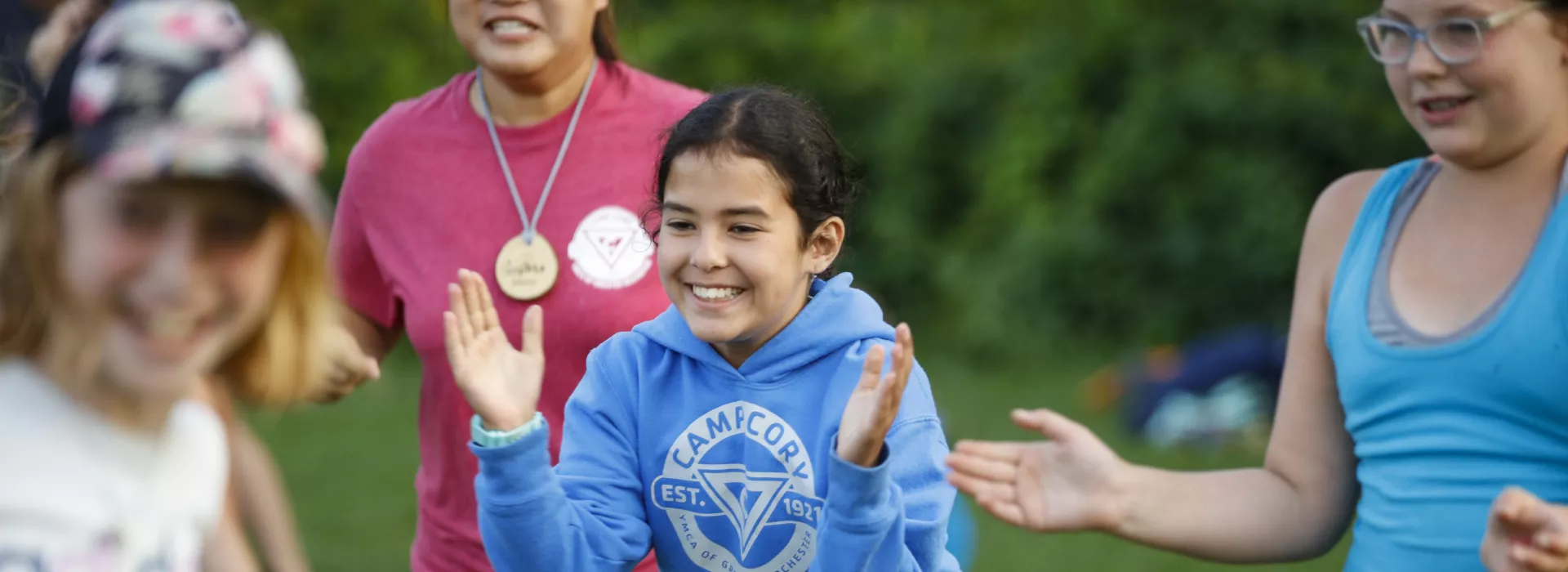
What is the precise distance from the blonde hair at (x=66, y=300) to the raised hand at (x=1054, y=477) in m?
0.95

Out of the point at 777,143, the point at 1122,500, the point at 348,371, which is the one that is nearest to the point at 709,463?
the point at 777,143

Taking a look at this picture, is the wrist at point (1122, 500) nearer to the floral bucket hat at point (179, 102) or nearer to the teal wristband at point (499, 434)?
the teal wristband at point (499, 434)

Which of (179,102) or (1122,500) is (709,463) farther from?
(179,102)

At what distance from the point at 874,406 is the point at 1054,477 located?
389 mm

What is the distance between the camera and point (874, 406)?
2527mm

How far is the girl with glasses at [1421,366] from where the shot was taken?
2580 millimetres

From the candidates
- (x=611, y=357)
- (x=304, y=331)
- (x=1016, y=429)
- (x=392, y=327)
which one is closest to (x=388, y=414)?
(x=1016, y=429)

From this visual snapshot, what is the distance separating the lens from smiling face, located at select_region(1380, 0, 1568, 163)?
2.60m

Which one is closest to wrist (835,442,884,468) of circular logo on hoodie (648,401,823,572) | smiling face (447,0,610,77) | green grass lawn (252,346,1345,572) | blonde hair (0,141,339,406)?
circular logo on hoodie (648,401,823,572)

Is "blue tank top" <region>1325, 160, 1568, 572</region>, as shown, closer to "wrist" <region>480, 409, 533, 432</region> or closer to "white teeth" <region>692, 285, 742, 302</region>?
"white teeth" <region>692, 285, 742, 302</region>

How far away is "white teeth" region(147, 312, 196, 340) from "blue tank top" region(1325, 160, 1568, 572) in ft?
5.37

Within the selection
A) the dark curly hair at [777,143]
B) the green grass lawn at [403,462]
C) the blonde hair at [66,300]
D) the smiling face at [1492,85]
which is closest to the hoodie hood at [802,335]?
the dark curly hair at [777,143]

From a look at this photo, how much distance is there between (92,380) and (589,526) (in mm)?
898

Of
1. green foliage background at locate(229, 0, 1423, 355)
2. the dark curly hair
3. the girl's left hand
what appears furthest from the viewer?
green foliage background at locate(229, 0, 1423, 355)
